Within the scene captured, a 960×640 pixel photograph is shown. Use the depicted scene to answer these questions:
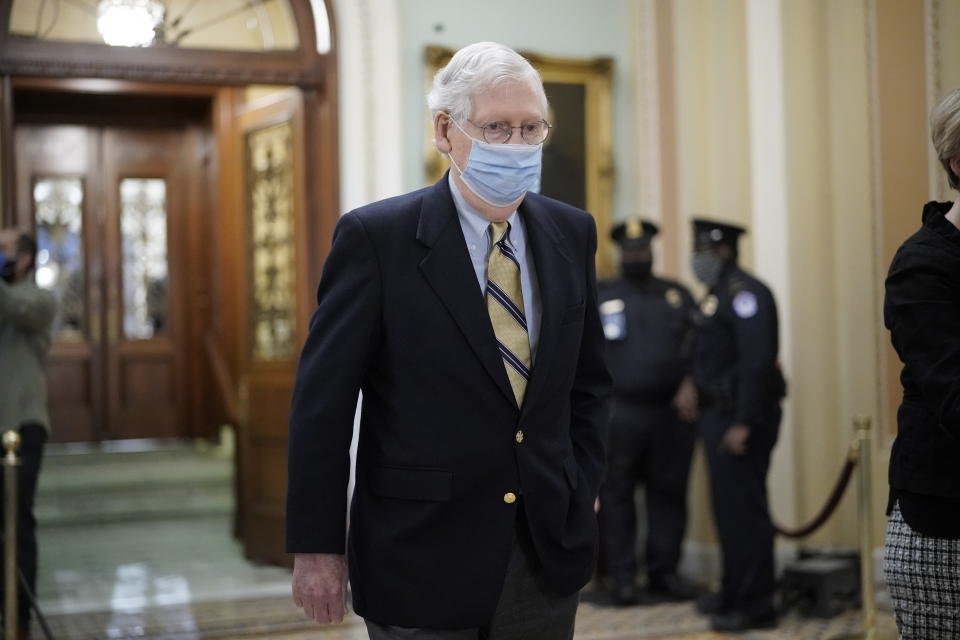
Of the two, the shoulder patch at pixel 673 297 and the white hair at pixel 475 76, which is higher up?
the white hair at pixel 475 76

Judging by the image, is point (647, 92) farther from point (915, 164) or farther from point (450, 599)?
point (450, 599)

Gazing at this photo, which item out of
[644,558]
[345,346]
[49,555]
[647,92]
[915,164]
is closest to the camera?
[345,346]

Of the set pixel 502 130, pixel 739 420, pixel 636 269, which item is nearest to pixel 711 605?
pixel 739 420

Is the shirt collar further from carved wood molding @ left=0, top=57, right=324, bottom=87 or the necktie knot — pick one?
carved wood molding @ left=0, top=57, right=324, bottom=87

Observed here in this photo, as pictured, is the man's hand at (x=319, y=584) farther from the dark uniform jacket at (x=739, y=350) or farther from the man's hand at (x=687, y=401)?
the man's hand at (x=687, y=401)

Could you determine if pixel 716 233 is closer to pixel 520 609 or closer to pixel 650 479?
pixel 650 479

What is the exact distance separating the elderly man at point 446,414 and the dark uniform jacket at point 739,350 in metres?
3.16

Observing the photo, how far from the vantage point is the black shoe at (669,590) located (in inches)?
225

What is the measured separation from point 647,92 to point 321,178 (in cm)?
187

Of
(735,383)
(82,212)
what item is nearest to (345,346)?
(735,383)

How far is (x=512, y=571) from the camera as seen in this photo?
2029 mm

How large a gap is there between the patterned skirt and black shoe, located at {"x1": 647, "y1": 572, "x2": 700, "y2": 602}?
3743 millimetres

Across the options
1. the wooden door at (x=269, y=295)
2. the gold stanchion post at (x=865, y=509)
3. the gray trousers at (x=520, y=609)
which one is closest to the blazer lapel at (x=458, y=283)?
the gray trousers at (x=520, y=609)

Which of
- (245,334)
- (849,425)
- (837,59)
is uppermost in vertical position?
(837,59)
